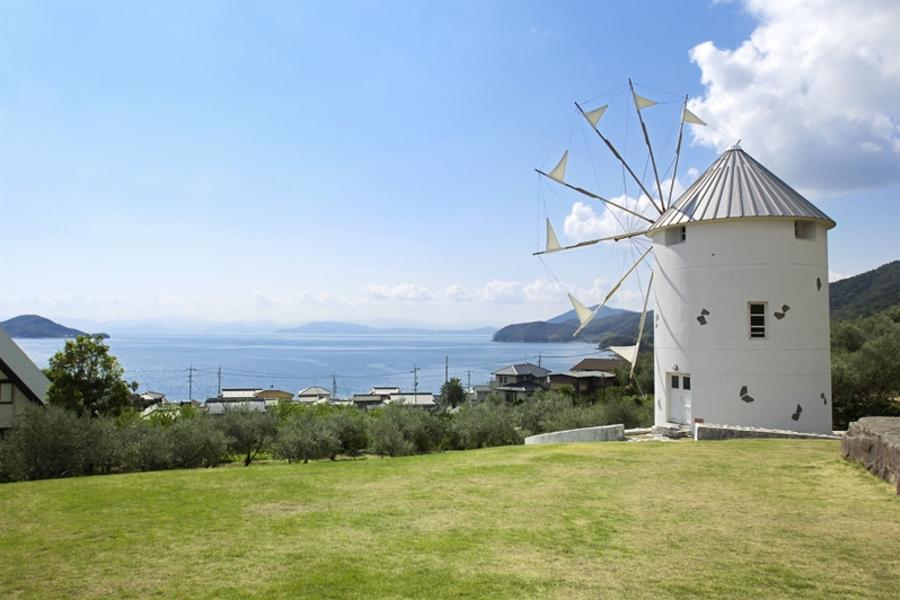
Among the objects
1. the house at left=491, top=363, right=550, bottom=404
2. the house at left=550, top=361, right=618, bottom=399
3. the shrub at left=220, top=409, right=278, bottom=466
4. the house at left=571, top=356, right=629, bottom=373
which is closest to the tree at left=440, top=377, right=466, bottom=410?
the house at left=491, top=363, right=550, bottom=404

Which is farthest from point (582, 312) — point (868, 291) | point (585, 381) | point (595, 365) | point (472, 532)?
point (868, 291)

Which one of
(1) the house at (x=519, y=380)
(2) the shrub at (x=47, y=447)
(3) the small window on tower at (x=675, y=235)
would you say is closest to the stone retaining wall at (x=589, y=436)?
(3) the small window on tower at (x=675, y=235)

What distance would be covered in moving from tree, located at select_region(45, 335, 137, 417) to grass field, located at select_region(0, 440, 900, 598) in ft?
40.5

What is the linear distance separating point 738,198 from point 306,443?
15.7m

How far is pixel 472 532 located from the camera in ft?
25.7

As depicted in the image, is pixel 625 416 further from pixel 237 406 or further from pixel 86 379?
pixel 86 379

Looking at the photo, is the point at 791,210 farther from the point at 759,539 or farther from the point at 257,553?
the point at 257,553

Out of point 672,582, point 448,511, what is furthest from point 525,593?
point 448,511

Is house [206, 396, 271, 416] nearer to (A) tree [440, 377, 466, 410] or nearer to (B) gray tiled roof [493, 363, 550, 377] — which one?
(A) tree [440, 377, 466, 410]

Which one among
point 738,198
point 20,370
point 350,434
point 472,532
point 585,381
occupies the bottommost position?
point 585,381

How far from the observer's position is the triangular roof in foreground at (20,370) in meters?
23.8

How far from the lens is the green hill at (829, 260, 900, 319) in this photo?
252ft

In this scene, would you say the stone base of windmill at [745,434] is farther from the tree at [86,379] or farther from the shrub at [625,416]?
the tree at [86,379]

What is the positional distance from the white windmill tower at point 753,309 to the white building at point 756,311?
0.10ft
